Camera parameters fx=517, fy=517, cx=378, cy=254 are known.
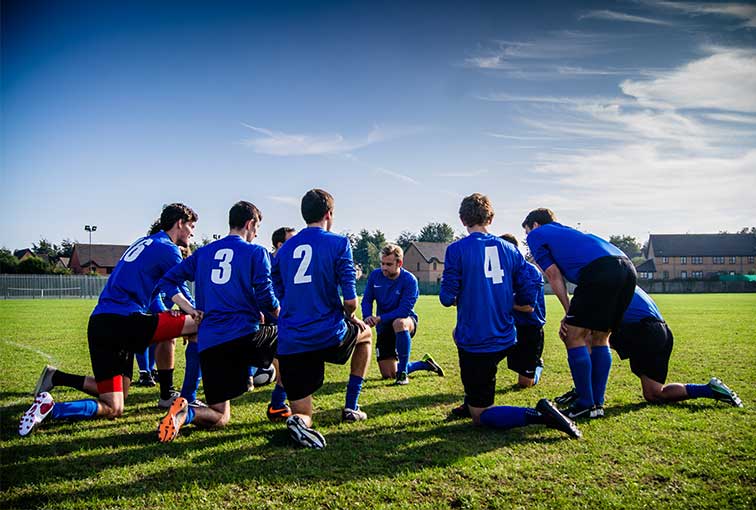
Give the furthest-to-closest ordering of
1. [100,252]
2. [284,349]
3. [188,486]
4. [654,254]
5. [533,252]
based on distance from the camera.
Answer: [654,254] < [100,252] < [533,252] < [284,349] < [188,486]

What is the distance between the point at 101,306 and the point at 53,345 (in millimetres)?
8274

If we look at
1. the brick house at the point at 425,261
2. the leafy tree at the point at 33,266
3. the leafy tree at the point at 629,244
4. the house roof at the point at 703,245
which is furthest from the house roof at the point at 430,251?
the leafy tree at the point at 629,244

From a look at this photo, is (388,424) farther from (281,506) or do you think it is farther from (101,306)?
(101,306)

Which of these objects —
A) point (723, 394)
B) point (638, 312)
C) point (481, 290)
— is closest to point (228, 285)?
point (481, 290)

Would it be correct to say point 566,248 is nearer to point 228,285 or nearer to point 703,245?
point 228,285

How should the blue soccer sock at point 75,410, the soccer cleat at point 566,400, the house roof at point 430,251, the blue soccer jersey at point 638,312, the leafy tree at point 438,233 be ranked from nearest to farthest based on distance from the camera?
1. the blue soccer sock at point 75,410
2. the blue soccer jersey at point 638,312
3. the soccer cleat at point 566,400
4. the house roof at point 430,251
5. the leafy tree at point 438,233

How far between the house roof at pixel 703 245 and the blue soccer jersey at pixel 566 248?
326 ft

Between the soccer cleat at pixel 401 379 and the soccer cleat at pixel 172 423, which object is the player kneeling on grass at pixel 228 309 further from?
the soccer cleat at pixel 401 379

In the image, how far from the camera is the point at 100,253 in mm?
80062

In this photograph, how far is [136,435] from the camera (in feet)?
16.7

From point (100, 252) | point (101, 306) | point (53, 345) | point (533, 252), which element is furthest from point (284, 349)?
point (100, 252)

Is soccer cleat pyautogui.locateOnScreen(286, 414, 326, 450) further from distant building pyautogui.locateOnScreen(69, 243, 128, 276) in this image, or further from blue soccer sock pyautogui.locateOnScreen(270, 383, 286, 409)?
distant building pyautogui.locateOnScreen(69, 243, 128, 276)

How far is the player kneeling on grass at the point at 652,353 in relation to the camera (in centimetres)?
579

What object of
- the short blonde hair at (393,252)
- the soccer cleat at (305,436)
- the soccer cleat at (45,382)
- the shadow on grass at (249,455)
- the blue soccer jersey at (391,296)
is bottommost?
the shadow on grass at (249,455)
